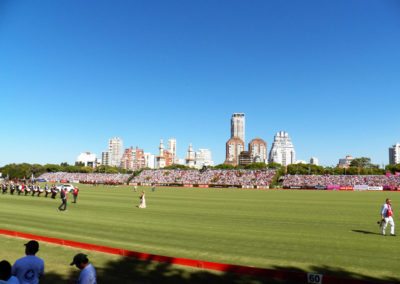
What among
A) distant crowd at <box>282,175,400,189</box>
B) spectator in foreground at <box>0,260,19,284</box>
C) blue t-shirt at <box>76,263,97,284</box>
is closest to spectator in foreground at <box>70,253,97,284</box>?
blue t-shirt at <box>76,263,97,284</box>

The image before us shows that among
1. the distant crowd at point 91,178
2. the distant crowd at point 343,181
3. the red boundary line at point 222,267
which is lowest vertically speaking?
the distant crowd at point 91,178

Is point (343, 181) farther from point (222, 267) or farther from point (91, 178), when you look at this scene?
point (222, 267)

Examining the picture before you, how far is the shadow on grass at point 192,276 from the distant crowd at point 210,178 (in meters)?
74.0

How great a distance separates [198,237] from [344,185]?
71185 millimetres

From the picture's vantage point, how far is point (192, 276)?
983 centimetres

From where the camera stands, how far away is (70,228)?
17.6 m

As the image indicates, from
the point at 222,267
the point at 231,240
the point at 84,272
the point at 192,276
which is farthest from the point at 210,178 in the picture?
the point at 84,272

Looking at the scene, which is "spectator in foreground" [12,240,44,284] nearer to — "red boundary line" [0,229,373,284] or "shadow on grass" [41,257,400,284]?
"shadow on grass" [41,257,400,284]

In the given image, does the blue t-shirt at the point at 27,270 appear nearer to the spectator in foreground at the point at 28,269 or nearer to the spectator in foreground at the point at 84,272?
the spectator in foreground at the point at 28,269

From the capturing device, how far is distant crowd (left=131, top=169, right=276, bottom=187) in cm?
8739

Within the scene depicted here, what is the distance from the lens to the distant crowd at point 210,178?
3440 inches

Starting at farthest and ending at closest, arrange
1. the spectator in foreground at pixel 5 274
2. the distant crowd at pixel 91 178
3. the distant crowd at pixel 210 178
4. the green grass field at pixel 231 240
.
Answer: the distant crowd at pixel 91 178, the distant crowd at pixel 210 178, the green grass field at pixel 231 240, the spectator in foreground at pixel 5 274

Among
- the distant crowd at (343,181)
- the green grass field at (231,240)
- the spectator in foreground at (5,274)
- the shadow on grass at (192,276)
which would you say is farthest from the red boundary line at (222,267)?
the distant crowd at (343,181)

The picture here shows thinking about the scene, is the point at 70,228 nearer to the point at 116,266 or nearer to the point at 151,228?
the point at 151,228
